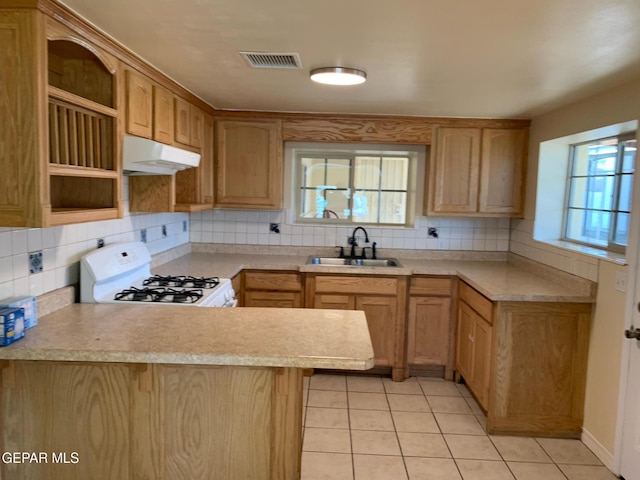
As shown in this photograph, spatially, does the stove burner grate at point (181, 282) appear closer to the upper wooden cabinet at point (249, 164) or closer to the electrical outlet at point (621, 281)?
the upper wooden cabinet at point (249, 164)

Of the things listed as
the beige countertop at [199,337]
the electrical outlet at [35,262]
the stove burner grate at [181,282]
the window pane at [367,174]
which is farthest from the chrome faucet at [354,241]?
the electrical outlet at [35,262]

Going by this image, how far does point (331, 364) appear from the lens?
1721 millimetres

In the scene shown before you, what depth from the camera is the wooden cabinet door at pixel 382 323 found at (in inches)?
147

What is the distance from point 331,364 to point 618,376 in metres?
1.84

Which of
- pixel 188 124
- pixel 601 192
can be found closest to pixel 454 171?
pixel 601 192

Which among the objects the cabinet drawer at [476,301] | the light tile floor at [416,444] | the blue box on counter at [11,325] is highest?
the blue box on counter at [11,325]

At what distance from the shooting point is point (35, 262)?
2.12 meters

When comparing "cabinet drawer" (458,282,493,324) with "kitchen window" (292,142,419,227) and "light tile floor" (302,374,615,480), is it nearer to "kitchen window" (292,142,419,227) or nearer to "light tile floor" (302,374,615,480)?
"light tile floor" (302,374,615,480)

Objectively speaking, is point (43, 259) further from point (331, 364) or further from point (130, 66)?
point (331, 364)

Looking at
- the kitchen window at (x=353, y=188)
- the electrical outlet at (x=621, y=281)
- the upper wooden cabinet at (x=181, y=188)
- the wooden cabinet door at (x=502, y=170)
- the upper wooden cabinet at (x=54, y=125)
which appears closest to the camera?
the upper wooden cabinet at (x=54, y=125)

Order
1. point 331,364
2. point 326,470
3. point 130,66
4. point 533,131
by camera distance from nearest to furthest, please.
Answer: point 331,364 < point 130,66 < point 326,470 < point 533,131

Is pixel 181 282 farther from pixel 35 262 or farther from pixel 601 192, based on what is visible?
pixel 601 192

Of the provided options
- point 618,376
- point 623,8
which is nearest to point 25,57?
point 623,8

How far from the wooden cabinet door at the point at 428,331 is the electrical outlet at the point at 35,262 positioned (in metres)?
2.62
